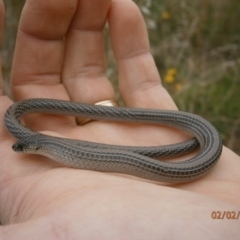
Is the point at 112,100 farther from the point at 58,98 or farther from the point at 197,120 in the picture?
the point at 197,120

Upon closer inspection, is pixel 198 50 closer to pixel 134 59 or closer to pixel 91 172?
pixel 134 59

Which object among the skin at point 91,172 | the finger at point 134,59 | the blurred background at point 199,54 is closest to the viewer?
the skin at point 91,172

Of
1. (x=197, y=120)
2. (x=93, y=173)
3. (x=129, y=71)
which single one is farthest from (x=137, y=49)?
(x=93, y=173)

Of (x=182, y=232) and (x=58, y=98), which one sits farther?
(x=58, y=98)

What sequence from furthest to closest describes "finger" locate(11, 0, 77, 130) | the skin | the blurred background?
the blurred background
"finger" locate(11, 0, 77, 130)
the skin

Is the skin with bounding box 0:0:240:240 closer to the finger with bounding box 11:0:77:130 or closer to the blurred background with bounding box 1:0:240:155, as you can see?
the finger with bounding box 11:0:77:130

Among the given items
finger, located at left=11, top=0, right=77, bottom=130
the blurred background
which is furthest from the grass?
finger, located at left=11, top=0, right=77, bottom=130
